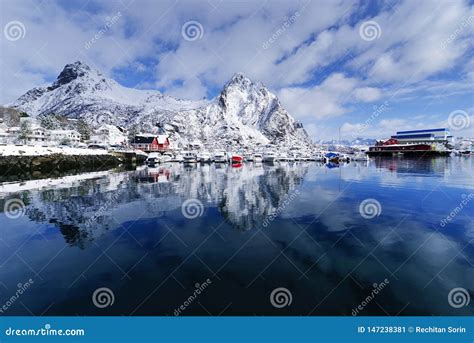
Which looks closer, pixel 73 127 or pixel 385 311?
pixel 385 311

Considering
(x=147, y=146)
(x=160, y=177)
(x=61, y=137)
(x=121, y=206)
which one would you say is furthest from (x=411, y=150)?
(x=61, y=137)

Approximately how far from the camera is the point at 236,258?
11656 millimetres

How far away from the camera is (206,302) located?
843 cm

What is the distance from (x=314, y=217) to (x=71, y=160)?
205 feet

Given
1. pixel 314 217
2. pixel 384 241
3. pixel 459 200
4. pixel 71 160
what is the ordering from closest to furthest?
1. pixel 384 241
2. pixel 314 217
3. pixel 459 200
4. pixel 71 160

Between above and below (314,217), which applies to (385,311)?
below

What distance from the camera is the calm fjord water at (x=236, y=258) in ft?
27.7

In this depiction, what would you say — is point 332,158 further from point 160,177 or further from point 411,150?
point 160,177

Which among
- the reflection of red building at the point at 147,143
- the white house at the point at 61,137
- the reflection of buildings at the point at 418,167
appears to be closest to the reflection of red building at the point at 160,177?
the reflection of buildings at the point at 418,167

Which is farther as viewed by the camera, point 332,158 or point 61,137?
point 61,137

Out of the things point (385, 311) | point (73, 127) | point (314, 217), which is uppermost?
point (73, 127)

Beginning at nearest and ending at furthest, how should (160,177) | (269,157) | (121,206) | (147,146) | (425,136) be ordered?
(121,206), (160,177), (269,157), (147,146), (425,136)

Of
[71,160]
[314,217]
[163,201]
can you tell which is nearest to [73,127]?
[71,160]

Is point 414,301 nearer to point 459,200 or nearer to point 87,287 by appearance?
point 87,287
